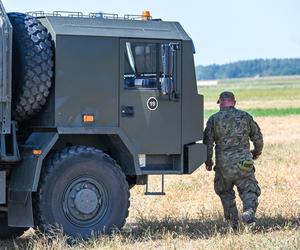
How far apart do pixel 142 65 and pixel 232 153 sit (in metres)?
1.66

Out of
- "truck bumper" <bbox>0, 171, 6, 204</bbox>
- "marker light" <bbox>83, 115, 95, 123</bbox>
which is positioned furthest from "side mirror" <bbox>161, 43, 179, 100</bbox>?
"truck bumper" <bbox>0, 171, 6, 204</bbox>

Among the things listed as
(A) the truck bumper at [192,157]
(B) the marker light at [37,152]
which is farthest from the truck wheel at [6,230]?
(A) the truck bumper at [192,157]

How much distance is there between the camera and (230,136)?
38.7 ft

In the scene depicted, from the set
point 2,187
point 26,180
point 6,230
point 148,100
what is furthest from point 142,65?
point 6,230

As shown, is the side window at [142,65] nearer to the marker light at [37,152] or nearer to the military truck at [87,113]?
the military truck at [87,113]

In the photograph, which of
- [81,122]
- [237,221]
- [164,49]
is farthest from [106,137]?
[237,221]

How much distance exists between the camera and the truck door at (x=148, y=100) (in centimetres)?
1094

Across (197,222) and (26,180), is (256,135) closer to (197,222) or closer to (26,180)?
(197,222)

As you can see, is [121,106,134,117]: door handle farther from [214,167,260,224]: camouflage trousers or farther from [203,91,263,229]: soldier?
[214,167,260,224]: camouflage trousers

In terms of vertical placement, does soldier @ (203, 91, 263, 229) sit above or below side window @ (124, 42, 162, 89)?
below

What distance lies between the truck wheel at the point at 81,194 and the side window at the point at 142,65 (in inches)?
37.2

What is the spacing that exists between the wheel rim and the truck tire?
99 centimetres

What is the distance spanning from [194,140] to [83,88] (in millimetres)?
1652

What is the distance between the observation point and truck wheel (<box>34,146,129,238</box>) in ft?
34.7
